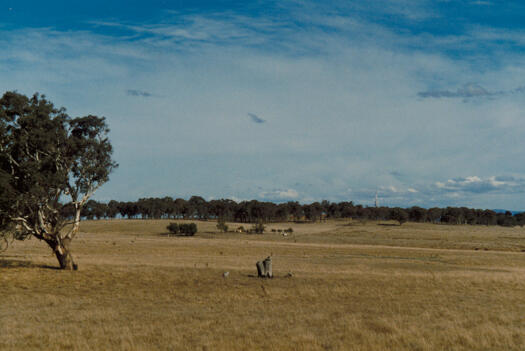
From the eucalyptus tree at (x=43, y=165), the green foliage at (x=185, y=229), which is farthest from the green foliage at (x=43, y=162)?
the green foliage at (x=185, y=229)

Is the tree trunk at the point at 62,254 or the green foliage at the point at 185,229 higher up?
the tree trunk at the point at 62,254

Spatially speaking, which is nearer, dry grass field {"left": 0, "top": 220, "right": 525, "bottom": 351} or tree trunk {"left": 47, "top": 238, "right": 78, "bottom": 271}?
dry grass field {"left": 0, "top": 220, "right": 525, "bottom": 351}

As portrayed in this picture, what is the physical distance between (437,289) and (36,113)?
29937mm

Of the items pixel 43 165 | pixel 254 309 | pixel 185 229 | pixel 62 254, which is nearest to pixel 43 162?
pixel 43 165

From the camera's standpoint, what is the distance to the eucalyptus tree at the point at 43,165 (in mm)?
31828

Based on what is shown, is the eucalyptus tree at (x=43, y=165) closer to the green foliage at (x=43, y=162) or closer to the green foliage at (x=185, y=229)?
the green foliage at (x=43, y=162)

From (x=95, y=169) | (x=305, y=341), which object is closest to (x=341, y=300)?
(x=305, y=341)

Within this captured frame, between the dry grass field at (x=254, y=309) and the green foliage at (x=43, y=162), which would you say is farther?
the green foliage at (x=43, y=162)

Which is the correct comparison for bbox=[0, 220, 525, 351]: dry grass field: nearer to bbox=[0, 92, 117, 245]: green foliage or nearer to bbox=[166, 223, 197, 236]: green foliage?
bbox=[0, 92, 117, 245]: green foliage

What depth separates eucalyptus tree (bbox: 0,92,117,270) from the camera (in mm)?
31828

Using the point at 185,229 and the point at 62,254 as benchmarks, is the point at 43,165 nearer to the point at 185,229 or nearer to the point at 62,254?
the point at 62,254

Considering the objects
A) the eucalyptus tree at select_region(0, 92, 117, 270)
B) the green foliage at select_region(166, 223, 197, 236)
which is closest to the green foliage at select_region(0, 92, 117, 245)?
the eucalyptus tree at select_region(0, 92, 117, 270)

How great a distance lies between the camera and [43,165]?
108 feet

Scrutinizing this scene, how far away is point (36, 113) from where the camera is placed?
33.3 meters
